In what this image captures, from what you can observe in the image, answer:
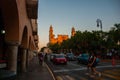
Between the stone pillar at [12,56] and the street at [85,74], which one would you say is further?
the street at [85,74]

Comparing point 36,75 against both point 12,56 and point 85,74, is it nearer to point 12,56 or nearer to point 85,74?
point 85,74

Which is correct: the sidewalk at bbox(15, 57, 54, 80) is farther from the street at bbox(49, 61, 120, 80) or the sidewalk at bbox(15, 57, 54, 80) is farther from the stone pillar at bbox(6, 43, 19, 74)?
the stone pillar at bbox(6, 43, 19, 74)

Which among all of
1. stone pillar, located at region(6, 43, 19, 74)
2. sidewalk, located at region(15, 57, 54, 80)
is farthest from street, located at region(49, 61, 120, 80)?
stone pillar, located at region(6, 43, 19, 74)

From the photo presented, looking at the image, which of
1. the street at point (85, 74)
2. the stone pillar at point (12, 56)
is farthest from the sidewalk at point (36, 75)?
the stone pillar at point (12, 56)

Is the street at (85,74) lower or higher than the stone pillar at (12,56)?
lower

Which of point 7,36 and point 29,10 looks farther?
point 29,10

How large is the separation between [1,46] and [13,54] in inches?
201

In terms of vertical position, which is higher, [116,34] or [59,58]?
[116,34]

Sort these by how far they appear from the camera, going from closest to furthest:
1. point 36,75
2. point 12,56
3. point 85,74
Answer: point 12,56
point 36,75
point 85,74

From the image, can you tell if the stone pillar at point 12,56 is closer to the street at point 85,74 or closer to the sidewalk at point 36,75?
the sidewalk at point 36,75

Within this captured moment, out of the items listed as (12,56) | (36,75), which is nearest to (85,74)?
(36,75)

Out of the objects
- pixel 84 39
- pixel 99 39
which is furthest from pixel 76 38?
pixel 99 39

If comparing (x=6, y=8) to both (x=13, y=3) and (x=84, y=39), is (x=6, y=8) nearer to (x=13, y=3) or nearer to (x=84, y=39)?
(x=13, y=3)

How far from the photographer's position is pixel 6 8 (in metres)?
12.7
